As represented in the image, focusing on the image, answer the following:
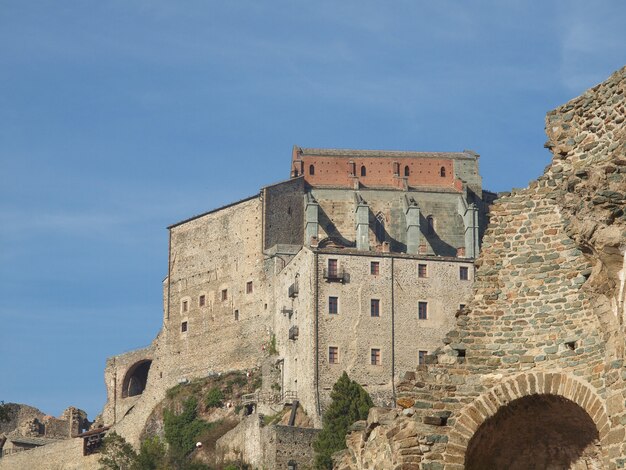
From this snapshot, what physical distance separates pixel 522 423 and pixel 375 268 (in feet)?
210

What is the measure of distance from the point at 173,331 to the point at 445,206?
696 inches

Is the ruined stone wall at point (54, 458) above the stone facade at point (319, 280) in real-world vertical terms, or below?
below

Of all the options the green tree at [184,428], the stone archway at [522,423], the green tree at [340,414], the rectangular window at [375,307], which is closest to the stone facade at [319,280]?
the rectangular window at [375,307]

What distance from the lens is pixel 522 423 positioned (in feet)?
46.7

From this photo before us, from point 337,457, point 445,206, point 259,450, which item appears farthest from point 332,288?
point 337,457

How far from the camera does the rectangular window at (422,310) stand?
254 feet

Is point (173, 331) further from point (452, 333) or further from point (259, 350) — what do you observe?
point (452, 333)

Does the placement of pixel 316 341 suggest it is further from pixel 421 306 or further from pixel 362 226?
pixel 362 226

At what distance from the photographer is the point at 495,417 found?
1406cm

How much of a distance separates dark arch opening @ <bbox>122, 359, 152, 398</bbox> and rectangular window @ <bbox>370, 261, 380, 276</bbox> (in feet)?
79.0

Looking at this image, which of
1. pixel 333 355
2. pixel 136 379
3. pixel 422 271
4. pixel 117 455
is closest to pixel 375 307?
pixel 333 355

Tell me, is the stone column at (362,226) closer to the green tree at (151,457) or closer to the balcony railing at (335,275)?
the balcony railing at (335,275)

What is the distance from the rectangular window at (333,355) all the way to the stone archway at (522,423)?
203ft

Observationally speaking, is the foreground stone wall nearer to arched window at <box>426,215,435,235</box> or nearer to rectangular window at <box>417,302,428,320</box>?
rectangular window at <box>417,302,428,320</box>
